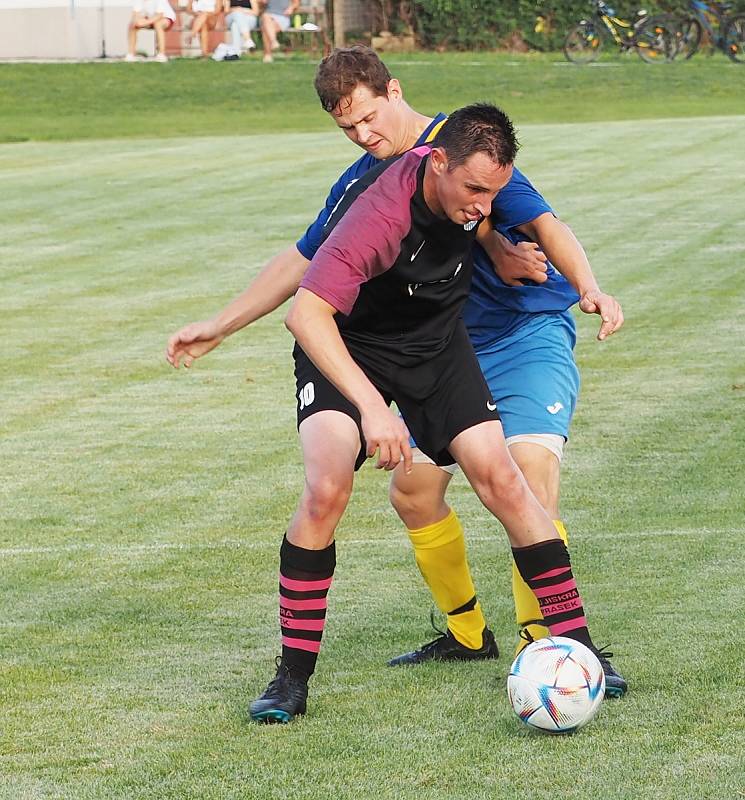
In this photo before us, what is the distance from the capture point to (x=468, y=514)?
319 inches

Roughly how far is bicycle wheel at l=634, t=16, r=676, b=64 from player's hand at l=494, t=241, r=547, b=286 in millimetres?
34125

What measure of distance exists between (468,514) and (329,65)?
10.1 ft

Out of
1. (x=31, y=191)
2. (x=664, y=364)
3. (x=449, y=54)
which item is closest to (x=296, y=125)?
(x=31, y=191)

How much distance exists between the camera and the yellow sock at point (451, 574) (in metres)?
5.73

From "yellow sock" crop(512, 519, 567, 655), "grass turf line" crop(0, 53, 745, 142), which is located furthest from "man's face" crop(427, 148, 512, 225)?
"grass turf line" crop(0, 53, 745, 142)

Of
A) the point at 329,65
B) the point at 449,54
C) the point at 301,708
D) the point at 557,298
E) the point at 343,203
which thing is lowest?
the point at 449,54

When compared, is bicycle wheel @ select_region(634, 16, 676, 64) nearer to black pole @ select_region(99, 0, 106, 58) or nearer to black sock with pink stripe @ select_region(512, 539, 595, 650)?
black pole @ select_region(99, 0, 106, 58)

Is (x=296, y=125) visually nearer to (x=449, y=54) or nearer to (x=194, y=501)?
(x=449, y=54)

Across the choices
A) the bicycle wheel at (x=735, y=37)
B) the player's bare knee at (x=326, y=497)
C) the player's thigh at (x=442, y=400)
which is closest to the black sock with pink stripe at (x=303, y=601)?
the player's bare knee at (x=326, y=497)

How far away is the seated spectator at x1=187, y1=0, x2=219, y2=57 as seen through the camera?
39.6 meters

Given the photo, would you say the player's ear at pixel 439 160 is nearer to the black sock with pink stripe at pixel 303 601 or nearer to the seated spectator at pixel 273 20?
the black sock with pink stripe at pixel 303 601

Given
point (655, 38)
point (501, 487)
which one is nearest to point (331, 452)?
point (501, 487)

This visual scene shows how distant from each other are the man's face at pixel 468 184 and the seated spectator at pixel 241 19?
3570 cm

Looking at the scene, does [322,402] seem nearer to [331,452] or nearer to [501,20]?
[331,452]
